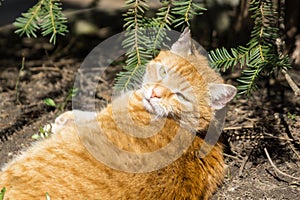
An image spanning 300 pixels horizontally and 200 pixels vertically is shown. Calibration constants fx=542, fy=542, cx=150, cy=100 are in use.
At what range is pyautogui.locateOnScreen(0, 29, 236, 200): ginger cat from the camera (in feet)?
9.14

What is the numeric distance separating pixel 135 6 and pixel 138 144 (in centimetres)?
79

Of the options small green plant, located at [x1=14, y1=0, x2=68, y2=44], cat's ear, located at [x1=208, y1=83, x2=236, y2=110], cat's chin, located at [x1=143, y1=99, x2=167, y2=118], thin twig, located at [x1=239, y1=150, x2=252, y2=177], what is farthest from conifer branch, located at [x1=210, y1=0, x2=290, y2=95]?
small green plant, located at [x1=14, y1=0, x2=68, y2=44]

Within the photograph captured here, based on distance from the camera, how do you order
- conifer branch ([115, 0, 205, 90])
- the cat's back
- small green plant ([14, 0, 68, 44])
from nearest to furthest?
1. the cat's back
2. small green plant ([14, 0, 68, 44])
3. conifer branch ([115, 0, 205, 90])

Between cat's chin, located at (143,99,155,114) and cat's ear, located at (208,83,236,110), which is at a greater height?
cat's ear, located at (208,83,236,110)

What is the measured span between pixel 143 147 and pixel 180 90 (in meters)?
0.53

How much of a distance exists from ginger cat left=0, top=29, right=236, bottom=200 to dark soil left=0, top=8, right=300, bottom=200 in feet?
0.88

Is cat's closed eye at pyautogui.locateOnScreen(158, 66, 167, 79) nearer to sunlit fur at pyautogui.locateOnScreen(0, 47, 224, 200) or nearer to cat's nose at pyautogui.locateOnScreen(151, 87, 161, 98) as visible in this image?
sunlit fur at pyautogui.locateOnScreen(0, 47, 224, 200)

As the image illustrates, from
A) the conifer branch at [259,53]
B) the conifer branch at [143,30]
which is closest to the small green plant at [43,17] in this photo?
the conifer branch at [143,30]

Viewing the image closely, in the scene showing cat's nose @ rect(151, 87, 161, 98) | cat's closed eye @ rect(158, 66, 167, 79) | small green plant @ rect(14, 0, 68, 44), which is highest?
small green plant @ rect(14, 0, 68, 44)

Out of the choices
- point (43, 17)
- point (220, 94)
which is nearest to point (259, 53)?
point (220, 94)

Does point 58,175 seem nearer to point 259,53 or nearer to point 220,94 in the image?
point 220,94

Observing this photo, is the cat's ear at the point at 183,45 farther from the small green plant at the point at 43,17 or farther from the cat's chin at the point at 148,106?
the small green plant at the point at 43,17

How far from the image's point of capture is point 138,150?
10.0 feet

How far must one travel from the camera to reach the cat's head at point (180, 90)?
11.1 ft
